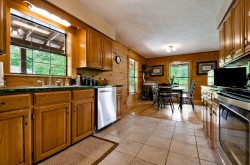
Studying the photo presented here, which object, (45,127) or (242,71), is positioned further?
(242,71)

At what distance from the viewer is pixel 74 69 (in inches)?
103

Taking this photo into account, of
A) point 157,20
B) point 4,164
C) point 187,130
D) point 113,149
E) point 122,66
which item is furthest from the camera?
point 122,66

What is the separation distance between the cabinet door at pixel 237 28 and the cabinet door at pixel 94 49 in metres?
2.39

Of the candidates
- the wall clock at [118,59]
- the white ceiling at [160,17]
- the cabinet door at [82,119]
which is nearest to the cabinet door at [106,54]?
the white ceiling at [160,17]

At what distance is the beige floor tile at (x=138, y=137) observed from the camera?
206 cm

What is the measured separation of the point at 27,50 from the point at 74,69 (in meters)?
0.85

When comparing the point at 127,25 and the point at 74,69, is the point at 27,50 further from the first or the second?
the point at 127,25

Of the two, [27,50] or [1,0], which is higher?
[1,0]

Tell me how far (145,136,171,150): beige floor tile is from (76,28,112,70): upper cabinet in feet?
6.10

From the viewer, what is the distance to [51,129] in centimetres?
155

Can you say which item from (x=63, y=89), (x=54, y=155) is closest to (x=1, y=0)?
(x=63, y=89)

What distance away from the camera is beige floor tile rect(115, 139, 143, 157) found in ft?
5.66

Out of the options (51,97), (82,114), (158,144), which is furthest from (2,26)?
(158,144)

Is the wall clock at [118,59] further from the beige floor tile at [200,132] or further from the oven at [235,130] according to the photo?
the oven at [235,130]
